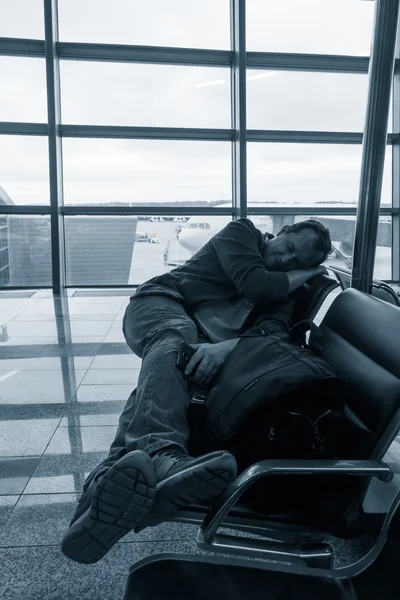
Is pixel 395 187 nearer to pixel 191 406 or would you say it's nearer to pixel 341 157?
pixel 341 157

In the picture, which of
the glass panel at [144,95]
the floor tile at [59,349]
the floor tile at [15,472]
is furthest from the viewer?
the glass panel at [144,95]

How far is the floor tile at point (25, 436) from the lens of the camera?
8.71ft

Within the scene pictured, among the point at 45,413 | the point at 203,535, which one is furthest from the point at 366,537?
the point at 45,413

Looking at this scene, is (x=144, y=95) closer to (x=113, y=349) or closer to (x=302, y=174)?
(x=302, y=174)

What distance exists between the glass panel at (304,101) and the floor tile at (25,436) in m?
6.25

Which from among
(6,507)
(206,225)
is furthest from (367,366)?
(206,225)

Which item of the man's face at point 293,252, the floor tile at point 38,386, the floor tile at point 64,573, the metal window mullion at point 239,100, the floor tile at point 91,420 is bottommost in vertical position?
the floor tile at point 38,386

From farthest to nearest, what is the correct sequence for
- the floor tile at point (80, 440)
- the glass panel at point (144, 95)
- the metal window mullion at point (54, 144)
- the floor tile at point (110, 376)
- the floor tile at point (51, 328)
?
the glass panel at point (144, 95), the metal window mullion at point (54, 144), the floor tile at point (51, 328), the floor tile at point (110, 376), the floor tile at point (80, 440)

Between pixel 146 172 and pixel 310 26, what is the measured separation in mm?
3310

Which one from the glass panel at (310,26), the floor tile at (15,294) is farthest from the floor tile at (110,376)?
the glass panel at (310,26)

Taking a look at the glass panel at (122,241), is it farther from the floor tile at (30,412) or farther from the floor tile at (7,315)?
the floor tile at (30,412)

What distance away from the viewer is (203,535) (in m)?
1.26

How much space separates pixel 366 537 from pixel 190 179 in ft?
22.7

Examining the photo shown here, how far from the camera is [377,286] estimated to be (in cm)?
207
